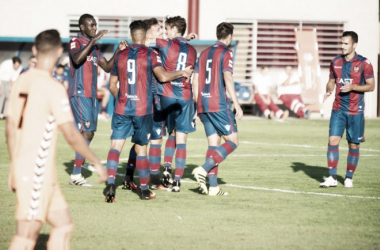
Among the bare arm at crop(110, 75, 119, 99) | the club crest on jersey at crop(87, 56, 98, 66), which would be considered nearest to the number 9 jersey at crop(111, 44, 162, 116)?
the bare arm at crop(110, 75, 119, 99)

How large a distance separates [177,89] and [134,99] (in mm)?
1216

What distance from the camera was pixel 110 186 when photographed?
884cm

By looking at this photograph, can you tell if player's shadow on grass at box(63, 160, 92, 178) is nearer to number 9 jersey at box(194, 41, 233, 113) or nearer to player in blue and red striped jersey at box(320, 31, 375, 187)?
number 9 jersey at box(194, 41, 233, 113)

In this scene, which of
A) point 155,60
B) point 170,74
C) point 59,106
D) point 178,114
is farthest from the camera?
point 178,114

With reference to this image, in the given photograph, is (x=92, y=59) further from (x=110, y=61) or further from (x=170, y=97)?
(x=170, y=97)

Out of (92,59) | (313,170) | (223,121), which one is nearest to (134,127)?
(223,121)

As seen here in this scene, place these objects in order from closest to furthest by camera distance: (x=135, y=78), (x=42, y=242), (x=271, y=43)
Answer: (x=42, y=242) < (x=135, y=78) < (x=271, y=43)

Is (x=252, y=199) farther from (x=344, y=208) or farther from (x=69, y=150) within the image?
(x=69, y=150)

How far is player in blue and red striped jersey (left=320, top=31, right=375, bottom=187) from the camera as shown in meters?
10.3

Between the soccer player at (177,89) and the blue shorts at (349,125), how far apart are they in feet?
6.68

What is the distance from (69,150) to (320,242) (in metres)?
9.18

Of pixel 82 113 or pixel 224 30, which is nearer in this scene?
pixel 224 30

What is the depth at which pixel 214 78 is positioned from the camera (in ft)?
31.4

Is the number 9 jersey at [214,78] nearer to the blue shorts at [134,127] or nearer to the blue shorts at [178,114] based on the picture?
the blue shorts at [178,114]
